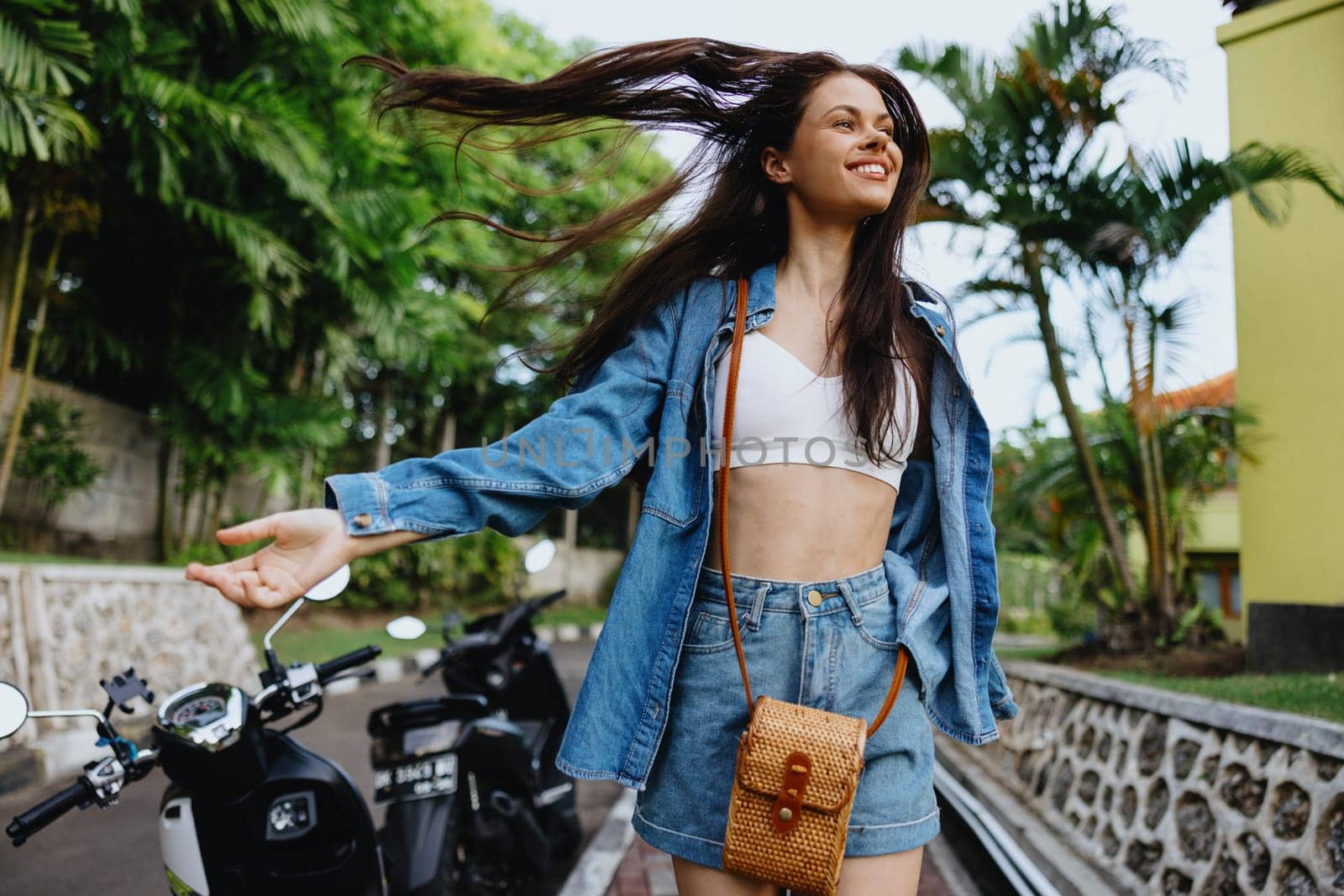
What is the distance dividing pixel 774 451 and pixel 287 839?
→ 65.5 inches

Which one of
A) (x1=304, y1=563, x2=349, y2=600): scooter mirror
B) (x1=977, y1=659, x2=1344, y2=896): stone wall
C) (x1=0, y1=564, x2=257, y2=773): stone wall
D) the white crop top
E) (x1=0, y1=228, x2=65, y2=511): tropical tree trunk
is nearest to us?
the white crop top

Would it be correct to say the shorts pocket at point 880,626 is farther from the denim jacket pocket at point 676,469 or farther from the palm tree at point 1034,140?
the palm tree at point 1034,140

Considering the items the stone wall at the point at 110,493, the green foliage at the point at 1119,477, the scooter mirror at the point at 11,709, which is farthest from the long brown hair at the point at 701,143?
the stone wall at the point at 110,493

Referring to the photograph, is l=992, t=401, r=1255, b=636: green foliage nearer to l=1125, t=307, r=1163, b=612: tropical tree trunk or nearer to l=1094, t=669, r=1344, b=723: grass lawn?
l=1125, t=307, r=1163, b=612: tropical tree trunk

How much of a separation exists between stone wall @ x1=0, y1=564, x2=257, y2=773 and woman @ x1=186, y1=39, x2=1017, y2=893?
3.46 meters

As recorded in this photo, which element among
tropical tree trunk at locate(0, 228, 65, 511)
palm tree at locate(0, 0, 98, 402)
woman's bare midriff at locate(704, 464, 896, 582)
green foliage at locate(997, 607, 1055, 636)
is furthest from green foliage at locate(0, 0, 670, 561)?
green foliage at locate(997, 607, 1055, 636)

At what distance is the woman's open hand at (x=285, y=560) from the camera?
1.39 meters

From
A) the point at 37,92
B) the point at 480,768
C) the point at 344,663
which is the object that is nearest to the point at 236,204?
the point at 37,92

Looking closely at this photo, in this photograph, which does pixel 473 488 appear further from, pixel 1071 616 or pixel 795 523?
pixel 1071 616

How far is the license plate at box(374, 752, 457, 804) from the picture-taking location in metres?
3.32

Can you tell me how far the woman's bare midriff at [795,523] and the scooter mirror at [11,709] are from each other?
4.00 ft

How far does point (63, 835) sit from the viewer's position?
4047 millimetres

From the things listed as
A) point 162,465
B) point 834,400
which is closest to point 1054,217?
point 834,400

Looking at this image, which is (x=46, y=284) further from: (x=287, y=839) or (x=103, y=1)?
(x=287, y=839)
